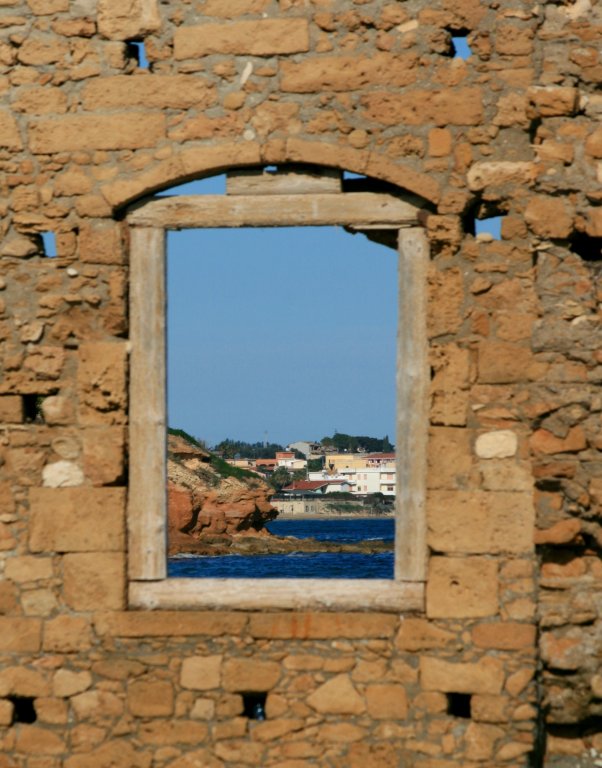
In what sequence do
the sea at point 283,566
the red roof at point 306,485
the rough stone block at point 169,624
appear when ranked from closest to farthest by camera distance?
the rough stone block at point 169,624 → the sea at point 283,566 → the red roof at point 306,485

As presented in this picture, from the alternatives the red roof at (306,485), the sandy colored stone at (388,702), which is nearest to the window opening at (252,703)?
the sandy colored stone at (388,702)

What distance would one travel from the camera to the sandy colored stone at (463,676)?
6348 mm

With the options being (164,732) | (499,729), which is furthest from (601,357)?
(164,732)

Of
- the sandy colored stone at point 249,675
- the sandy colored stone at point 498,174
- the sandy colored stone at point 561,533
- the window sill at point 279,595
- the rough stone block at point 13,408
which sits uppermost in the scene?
the sandy colored stone at point 498,174

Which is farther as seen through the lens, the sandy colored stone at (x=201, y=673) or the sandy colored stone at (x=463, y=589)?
the sandy colored stone at (x=201, y=673)

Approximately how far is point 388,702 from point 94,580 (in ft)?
5.53

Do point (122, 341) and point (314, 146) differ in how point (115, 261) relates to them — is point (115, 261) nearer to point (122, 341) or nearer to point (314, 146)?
point (122, 341)

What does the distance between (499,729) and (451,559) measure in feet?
2.92

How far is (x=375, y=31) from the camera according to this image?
6.60 meters

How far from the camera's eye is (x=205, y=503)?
44.9 meters

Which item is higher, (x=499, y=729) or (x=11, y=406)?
(x=11, y=406)

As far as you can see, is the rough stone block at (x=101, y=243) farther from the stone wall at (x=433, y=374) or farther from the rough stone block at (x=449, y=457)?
the rough stone block at (x=449, y=457)

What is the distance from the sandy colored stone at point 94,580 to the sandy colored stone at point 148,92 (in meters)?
2.44

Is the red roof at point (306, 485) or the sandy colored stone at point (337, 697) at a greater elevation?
the red roof at point (306, 485)
